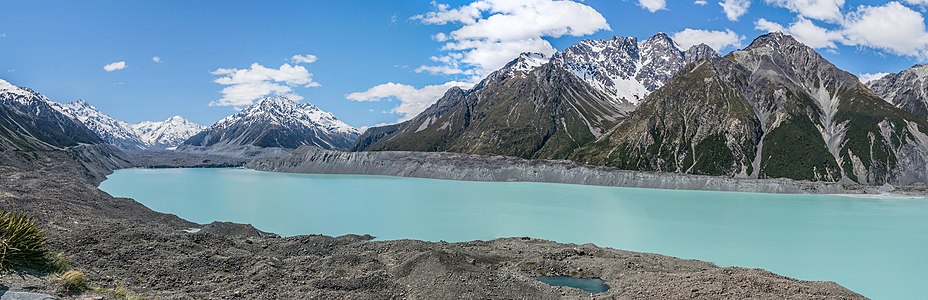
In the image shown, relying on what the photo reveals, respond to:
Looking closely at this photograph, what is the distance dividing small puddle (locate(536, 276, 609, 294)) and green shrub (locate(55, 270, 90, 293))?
79.0 feet

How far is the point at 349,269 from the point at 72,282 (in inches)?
622

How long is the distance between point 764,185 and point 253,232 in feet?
437

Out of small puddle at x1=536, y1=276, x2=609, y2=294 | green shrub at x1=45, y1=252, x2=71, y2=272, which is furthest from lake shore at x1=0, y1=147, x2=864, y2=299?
green shrub at x1=45, y1=252, x2=71, y2=272

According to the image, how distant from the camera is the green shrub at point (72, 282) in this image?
2075 centimetres

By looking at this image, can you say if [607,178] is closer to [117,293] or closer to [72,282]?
[117,293]

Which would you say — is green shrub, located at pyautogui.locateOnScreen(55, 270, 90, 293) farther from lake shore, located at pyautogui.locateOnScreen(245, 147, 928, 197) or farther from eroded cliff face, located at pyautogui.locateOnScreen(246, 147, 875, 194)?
eroded cliff face, located at pyautogui.locateOnScreen(246, 147, 875, 194)

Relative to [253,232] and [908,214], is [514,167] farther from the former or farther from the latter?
[253,232]

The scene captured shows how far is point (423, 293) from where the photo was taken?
2892cm

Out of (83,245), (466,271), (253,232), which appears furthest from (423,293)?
(253,232)

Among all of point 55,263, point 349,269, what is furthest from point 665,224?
point 55,263

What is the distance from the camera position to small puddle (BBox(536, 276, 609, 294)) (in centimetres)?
3286

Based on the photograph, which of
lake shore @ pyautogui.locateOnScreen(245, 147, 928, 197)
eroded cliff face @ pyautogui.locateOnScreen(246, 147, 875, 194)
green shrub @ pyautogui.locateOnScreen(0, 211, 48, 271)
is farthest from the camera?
eroded cliff face @ pyautogui.locateOnScreen(246, 147, 875, 194)

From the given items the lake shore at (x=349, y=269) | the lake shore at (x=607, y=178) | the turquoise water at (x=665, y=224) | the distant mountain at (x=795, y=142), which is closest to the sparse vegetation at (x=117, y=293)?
the lake shore at (x=349, y=269)

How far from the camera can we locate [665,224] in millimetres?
68062
